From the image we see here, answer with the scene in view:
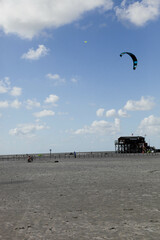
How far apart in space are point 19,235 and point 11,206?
155 inches

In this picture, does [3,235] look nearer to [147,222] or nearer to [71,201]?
[147,222]

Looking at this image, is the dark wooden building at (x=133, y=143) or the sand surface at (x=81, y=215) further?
the dark wooden building at (x=133, y=143)

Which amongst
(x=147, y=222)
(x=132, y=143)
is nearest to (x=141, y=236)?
(x=147, y=222)

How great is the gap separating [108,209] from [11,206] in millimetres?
3741

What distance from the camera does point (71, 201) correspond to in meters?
10.8

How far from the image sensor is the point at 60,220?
7863mm

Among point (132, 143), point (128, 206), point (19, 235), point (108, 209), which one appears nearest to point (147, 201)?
point (128, 206)

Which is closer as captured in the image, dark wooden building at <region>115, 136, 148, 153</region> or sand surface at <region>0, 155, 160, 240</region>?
sand surface at <region>0, 155, 160, 240</region>

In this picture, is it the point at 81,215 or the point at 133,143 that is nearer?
the point at 81,215

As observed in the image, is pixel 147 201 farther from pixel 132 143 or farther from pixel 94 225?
pixel 132 143

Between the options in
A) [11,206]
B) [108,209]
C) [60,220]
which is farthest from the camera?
[11,206]

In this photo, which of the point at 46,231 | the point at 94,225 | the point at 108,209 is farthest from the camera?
the point at 108,209

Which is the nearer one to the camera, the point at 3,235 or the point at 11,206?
the point at 3,235

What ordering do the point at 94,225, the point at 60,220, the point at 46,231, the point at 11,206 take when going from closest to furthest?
the point at 46,231 < the point at 94,225 < the point at 60,220 < the point at 11,206
